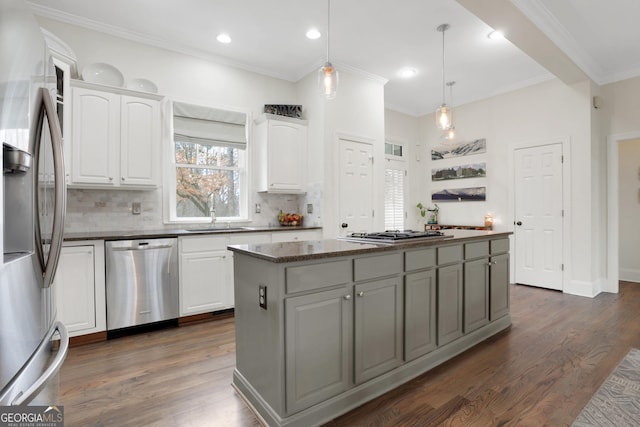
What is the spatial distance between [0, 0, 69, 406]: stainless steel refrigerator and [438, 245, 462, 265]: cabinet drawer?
2.33 meters

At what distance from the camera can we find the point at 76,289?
2.91 m

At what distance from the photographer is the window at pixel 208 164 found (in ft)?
13.3

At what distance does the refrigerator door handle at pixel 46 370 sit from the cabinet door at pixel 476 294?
2703mm

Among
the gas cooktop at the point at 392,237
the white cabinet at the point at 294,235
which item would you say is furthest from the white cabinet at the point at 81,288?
the gas cooktop at the point at 392,237

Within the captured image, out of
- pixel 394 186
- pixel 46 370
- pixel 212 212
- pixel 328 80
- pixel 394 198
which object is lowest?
pixel 46 370

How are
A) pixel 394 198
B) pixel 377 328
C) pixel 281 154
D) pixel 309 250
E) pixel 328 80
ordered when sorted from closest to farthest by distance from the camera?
pixel 309 250
pixel 377 328
pixel 328 80
pixel 281 154
pixel 394 198

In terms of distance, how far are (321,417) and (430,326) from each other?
1081 mm

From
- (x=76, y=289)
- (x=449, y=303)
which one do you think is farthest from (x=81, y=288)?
(x=449, y=303)

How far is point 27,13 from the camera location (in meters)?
1.07

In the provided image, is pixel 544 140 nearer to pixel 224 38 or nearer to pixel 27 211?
pixel 224 38

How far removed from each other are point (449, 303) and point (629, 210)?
15.8 feet

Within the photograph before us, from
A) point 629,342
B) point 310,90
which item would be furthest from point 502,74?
point 629,342

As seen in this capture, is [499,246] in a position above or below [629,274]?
above

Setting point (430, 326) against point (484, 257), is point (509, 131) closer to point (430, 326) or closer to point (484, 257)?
point (484, 257)
